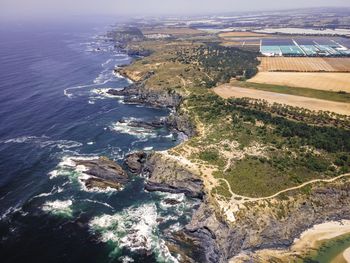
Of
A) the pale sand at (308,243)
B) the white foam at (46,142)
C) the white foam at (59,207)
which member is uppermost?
the white foam at (46,142)

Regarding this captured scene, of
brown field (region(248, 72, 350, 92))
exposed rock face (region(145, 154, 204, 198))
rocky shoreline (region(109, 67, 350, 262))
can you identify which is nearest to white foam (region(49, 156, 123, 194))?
exposed rock face (region(145, 154, 204, 198))

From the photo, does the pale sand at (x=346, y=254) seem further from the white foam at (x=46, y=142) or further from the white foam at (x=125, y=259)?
the white foam at (x=46, y=142)

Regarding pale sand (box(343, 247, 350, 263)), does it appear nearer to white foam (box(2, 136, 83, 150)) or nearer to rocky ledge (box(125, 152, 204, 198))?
rocky ledge (box(125, 152, 204, 198))

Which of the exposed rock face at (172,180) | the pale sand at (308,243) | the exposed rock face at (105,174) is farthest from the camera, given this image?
the exposed rock face at (105,174)

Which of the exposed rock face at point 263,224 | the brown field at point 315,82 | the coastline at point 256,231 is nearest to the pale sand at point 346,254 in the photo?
the coastline at point 256,231

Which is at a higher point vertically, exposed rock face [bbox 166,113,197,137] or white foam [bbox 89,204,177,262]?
exposed rock face [bbox 166,113,197,137]

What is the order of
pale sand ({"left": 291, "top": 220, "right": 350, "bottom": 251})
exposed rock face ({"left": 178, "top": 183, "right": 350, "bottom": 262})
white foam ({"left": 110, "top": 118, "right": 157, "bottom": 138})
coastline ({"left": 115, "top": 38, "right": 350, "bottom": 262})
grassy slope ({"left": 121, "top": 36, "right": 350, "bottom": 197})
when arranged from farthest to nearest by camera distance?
1. white foam ({"left": 110, "top": 118, "right": 157, "bottom": 138})
2. grassy slope ({"left": 121, "top": 36, "right": 350, "bottom": 197})
3. pale sand ({"left": 291, "top": 220, "right": 350, "bottom": 251})
4. exposed rock face ({"left": 178, "top": 183, "right": 350, "bottom": 262})
5. coastline ({"left": 115, "top": 38, "right": 350, "bottom": 262})
